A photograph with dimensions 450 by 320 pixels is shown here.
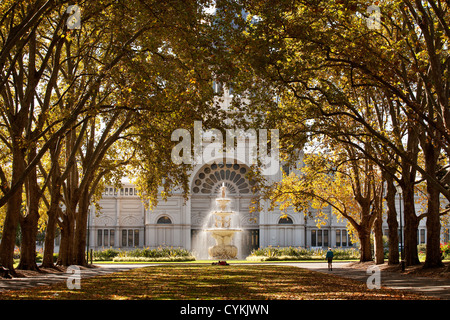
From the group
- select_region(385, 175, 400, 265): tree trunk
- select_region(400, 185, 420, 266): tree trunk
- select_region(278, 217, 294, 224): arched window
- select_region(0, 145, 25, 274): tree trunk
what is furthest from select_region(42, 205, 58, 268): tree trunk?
select_region(278, 217, 294, 224): arched window

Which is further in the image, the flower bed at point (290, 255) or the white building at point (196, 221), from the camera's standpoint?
the white building at point (196, 221)

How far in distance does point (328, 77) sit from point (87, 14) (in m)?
10.8

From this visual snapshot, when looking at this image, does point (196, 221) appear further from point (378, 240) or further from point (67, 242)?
point (378, 240)

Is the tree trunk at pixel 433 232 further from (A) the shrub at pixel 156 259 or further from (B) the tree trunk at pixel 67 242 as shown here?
(A) the shrub at pixel 156 259

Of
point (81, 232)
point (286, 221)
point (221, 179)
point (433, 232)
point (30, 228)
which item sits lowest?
point (286, 221)

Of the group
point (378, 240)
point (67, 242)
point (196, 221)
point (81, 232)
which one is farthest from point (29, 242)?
point (196, 221)

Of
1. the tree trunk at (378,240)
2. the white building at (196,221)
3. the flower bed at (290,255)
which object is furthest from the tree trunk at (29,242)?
the white building at (196,221)

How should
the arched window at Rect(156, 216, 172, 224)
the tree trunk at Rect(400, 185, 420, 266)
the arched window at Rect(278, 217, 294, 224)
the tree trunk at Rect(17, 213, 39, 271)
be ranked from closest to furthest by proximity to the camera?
1. the tree trunk at Rect(17, 213, 39, 271)
2. the tree trunk at Rect(400, 185, 420, 266)
3. the arched window at Rect(156, 216, 172, 224)
4. the arched window at Rect(278, 217, 294, 224)

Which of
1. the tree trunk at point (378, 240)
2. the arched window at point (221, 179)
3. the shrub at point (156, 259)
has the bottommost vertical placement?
the shrub at point (156, 259)

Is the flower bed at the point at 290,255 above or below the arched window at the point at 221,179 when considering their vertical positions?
below

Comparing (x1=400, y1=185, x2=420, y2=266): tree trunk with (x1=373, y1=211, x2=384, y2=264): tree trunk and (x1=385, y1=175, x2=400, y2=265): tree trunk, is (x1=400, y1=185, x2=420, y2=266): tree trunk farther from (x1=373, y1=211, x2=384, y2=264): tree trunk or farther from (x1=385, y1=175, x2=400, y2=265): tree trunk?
(x1=373, y1=211, x2=384, y2=264): tree trunk
